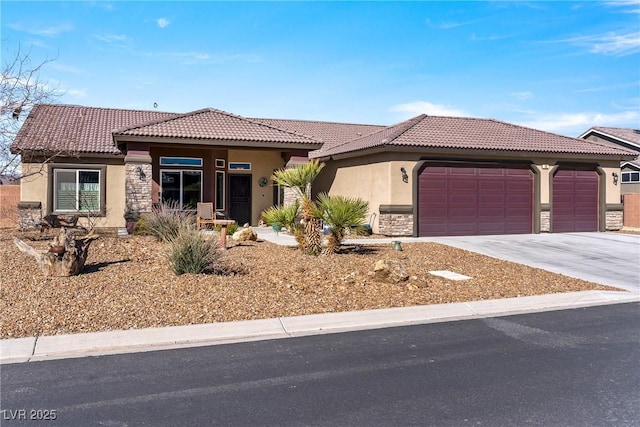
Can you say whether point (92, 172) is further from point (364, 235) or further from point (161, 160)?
point (364, 235)

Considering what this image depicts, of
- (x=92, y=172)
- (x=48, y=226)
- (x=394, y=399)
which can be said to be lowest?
(x=394, y=399)

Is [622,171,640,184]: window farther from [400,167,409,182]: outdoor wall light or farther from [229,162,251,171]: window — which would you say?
[229,162,251,171]: window

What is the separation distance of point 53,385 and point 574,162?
73.9 ft

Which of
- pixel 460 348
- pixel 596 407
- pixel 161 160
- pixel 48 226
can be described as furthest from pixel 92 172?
pixel 596 407

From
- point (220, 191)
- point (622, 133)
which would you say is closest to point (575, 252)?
point (220, 191)

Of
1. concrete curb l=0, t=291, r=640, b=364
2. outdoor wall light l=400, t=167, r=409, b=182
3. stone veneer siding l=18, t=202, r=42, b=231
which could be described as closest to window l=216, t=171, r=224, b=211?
stone veneer siding l=18, t=202, r=42, b=231

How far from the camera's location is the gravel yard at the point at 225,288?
823 centimetres

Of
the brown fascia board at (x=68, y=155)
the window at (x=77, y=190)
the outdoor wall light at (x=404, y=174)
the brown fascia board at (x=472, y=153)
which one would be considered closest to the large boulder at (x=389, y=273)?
the brown fascia board at (x=472, y=153)

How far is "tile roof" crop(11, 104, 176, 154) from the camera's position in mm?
21141

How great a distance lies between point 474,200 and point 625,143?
67.4 ft

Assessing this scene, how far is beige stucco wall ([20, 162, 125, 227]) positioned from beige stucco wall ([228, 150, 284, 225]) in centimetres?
470

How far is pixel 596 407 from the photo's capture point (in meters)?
5.11

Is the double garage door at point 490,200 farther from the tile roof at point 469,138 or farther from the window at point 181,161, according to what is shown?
the window at point 181,161

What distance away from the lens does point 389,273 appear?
11.0 metres
